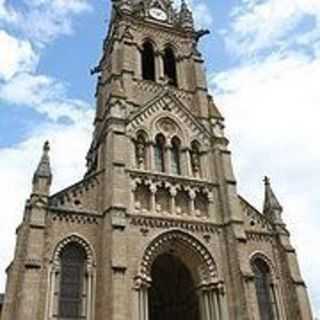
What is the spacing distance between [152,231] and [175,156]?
18.8 feet

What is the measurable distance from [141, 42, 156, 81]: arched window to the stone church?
1.10m

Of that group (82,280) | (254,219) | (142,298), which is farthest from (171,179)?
(82,280)

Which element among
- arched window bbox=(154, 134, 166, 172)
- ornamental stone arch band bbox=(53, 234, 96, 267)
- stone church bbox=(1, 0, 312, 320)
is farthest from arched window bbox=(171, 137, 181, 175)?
ornamental stone arch band bbox=(53, 234, 96, 267)

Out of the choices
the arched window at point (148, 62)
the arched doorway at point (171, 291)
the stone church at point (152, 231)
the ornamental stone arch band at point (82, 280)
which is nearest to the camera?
the ornamental stone arch band at point (82, 280)

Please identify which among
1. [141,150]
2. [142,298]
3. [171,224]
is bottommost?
[142,298]

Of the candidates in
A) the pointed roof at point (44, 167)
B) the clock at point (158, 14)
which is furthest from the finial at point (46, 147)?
the clock at point (158, 14)

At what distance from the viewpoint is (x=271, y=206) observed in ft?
96.2

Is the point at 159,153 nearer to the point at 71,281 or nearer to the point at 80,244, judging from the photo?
the point at 80,244

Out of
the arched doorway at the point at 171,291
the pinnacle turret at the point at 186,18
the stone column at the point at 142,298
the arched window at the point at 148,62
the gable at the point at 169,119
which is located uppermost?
the pinnacle turret at the point at 186,18

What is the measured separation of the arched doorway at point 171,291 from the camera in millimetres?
27164

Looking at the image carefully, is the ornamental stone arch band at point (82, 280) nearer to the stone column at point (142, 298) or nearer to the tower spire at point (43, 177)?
the stone column at point (142, 298)

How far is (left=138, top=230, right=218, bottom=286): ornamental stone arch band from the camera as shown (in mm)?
25109

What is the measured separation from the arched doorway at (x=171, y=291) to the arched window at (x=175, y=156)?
4742 millimetres

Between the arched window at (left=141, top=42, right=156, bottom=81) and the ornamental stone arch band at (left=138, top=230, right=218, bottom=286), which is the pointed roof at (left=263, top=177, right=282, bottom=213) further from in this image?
the arched window at (left=141, top=42, right=156, bottom=81)
